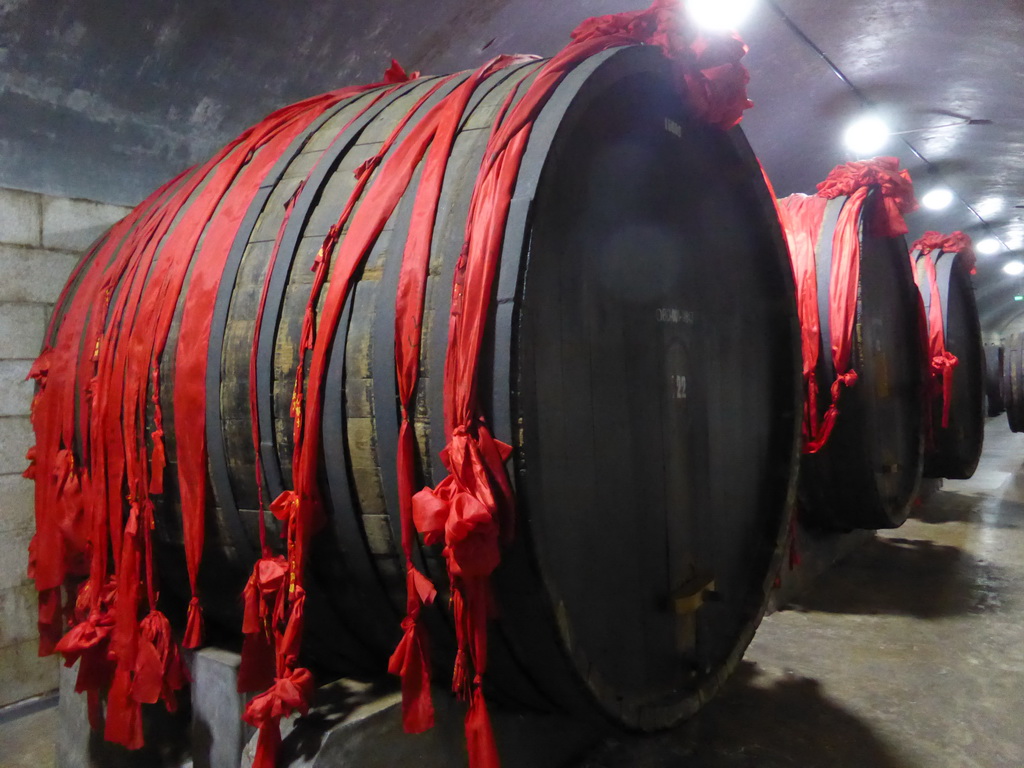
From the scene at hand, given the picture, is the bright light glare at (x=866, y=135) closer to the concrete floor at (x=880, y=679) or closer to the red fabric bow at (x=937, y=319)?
the red fabric bow at (x=937, y=319)

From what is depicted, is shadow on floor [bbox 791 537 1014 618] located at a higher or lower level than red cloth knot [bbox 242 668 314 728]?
lower

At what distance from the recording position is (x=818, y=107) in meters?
5.55

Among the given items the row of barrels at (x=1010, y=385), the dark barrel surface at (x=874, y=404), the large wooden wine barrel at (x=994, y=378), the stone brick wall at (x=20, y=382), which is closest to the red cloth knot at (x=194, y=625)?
the stone brick wall at (x=20, y=382)

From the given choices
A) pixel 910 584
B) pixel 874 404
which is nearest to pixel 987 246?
pixel 910 584

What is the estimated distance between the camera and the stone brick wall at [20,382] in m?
2.78

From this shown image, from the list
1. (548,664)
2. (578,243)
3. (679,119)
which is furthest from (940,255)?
(548,664)

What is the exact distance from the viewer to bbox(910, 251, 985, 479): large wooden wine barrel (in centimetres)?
543

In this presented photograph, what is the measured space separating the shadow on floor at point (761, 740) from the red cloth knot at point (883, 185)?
2.32m

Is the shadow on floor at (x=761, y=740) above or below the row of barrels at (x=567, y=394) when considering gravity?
below

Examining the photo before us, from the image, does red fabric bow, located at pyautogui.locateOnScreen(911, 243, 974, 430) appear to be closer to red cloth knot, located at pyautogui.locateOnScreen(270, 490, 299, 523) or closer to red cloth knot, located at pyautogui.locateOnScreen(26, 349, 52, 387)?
red cloth knot, located at pyautogui.locateOnScreen(270, 490, 299, 523)

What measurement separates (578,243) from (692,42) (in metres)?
0.61

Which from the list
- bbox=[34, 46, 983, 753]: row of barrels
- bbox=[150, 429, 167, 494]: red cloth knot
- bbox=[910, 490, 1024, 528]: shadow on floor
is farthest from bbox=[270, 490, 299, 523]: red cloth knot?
bbox=[910, 490, 1024, 528]: shadow on floor

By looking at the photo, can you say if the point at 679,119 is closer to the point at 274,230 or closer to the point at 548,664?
the point at 274,230

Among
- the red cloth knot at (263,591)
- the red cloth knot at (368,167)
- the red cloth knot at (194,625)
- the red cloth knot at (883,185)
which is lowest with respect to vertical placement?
the red cloth knot at (194,625)
